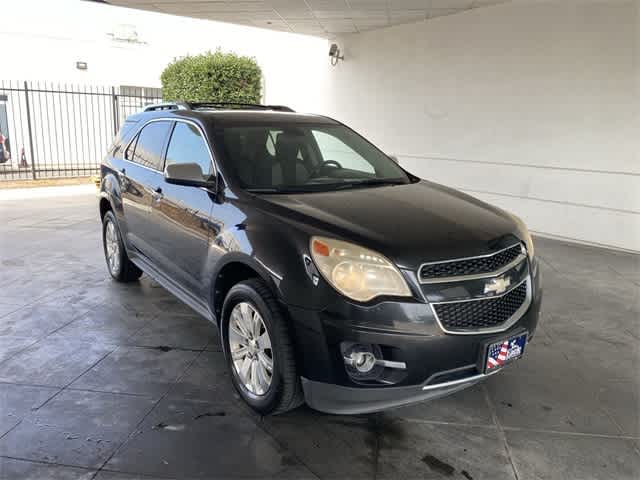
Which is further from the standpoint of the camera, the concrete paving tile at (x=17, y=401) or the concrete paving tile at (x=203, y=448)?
the concrete paving tile at (x=17, y=401)

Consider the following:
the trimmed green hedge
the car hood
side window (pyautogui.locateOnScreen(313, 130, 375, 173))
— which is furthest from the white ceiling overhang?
the car hood

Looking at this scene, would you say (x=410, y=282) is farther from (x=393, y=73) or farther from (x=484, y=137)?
(x=393, y=73)

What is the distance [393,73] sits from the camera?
937 cm

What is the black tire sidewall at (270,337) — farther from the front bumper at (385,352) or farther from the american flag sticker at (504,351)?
the american flag sticker at (504,351)

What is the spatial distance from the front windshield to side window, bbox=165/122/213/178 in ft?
0.47

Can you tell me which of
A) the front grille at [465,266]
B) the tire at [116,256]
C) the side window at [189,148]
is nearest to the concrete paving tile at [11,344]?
the tire at [116,256]

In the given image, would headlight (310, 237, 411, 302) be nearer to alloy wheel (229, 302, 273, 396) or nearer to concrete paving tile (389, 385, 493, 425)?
alloy wheel (229, 302, 273, 396)

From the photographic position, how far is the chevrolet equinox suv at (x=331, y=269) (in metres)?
2.41

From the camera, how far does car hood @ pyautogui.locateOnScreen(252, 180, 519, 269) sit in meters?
2.50

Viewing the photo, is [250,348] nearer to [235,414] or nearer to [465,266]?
[235,414]

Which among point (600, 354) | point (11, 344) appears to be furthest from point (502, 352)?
point (11, 344)

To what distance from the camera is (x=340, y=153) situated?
4.00 metres

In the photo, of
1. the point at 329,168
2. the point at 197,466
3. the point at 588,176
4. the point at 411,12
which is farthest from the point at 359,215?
the point at 411,12

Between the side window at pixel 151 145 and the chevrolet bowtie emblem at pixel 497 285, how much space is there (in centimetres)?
259
